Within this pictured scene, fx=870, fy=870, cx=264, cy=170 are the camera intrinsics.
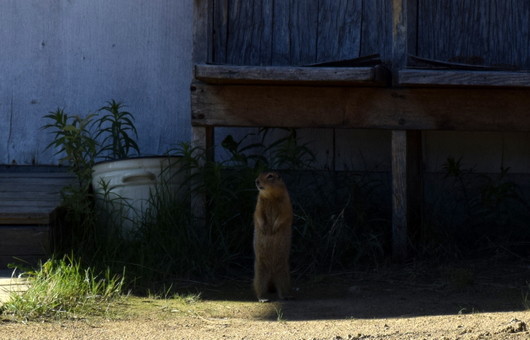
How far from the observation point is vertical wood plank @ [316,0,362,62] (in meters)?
7.35

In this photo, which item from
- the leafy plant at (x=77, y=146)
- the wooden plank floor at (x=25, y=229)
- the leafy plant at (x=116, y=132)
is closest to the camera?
the wooden plank floor at (x=25, y=229)

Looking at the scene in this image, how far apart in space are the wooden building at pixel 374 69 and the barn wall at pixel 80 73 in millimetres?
1107

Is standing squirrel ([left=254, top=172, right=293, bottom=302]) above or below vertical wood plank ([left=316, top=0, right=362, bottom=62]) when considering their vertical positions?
below

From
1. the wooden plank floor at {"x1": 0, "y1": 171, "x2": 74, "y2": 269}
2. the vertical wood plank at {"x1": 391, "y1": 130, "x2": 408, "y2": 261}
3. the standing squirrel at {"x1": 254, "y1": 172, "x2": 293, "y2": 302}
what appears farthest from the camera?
the vertical wood plank at {"x1": 391, "y1": 130, "x2": 408, "y2": 261}

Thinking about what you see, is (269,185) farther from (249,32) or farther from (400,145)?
(249,32)

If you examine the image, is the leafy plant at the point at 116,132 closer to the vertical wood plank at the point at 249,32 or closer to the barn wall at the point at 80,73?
the barn wall at the point at 80,73

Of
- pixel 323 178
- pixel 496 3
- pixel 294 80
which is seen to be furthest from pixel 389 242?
pixel 496 3

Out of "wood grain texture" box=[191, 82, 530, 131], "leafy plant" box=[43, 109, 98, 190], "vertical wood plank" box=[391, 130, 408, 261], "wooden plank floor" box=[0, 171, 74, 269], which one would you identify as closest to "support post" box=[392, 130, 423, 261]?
"vertical wood plank" box=[391, 130, 408, 261]

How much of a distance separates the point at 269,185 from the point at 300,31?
1801mm

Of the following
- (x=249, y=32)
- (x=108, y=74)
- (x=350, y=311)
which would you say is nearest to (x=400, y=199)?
(x=350, y=311)

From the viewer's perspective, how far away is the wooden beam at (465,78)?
21.7ft

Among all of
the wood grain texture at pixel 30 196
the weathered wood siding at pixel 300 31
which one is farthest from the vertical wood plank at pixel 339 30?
the wood grain texture at pixel 30 196

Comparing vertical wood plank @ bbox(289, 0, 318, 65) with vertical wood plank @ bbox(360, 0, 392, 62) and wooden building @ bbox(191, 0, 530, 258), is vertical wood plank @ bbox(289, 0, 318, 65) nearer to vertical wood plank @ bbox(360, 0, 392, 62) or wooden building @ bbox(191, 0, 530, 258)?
wooden building @ bbox(191, 0, 530, 258)

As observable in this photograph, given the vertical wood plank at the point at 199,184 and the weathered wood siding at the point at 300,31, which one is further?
the weathered wood siding at the point at 300,31
